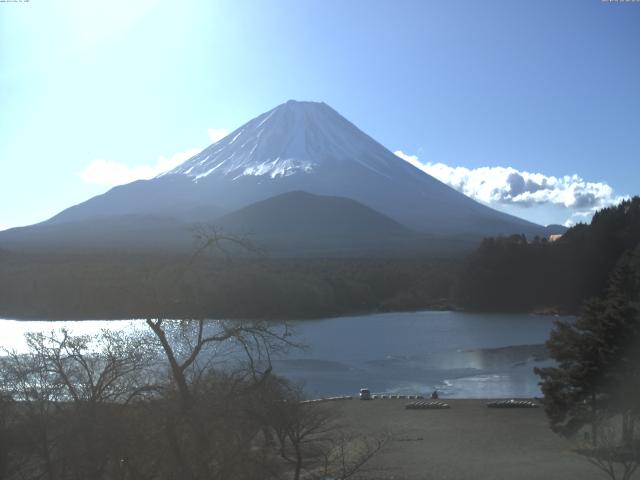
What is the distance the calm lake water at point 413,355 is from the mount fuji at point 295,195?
23376 millimetres

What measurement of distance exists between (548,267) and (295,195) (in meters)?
30.8

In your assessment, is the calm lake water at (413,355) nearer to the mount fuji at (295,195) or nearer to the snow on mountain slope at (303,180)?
the mount fuji at (295,195)

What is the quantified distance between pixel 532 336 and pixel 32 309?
1748cm

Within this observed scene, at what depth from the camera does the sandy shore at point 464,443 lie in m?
8.32

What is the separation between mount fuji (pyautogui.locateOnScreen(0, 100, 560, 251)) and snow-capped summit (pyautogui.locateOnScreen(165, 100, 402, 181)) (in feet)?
0.34

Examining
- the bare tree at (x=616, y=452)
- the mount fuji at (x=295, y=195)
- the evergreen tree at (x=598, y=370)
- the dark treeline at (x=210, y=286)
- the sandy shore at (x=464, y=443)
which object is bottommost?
the sandy shore at (x=464, y=443)

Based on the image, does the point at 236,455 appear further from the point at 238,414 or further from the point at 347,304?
the point at 347,304

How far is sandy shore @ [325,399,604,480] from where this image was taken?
832cm

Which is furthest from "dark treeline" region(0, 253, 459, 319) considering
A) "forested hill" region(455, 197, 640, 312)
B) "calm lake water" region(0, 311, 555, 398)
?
"forested hill" region(455, 197, 640, 312)

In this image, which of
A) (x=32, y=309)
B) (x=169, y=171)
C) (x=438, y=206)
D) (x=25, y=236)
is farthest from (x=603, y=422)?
(x=169, y=171)

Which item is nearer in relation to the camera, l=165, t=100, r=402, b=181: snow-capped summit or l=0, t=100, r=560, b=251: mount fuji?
l=0, t=100, r=560, b=251: mount fuji

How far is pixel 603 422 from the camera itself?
7898mm

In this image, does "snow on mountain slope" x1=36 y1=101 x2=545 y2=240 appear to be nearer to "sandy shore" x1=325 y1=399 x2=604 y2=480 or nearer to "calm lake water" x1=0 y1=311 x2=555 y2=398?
"calm lake water" x1=0 y1=311 x2=555 y2=398

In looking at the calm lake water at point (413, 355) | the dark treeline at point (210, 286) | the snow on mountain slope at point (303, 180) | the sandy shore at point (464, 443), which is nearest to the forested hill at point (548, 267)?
the dark treeline at point (210, 286)
